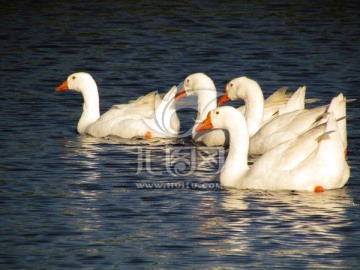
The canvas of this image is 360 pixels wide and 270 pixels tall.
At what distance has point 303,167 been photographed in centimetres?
1494

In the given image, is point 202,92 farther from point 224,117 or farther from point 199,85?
point 224,117

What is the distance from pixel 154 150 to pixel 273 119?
6.59 ft

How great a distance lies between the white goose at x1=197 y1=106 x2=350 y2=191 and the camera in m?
14.8

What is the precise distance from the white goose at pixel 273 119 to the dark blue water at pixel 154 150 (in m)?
0.74

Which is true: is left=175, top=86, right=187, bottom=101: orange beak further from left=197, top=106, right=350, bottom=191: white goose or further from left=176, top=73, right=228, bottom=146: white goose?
left=197, top=106, right=350, bottom=191: white goose

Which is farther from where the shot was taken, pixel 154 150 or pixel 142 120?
pixel 142 120

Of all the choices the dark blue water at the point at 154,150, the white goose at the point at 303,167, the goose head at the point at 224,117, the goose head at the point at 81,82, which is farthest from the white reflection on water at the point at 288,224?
the goose head at the point at 81,82

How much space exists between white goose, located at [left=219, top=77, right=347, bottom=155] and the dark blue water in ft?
2.42

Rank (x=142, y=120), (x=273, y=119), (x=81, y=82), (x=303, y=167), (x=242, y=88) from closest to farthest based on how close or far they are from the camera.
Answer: (x=303, y=167) < (x=273, y=119) < (x=242, y=88) < (x=142, y=120) < (x=81, y=82)

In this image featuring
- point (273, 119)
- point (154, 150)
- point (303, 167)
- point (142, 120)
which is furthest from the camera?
point (142, 120)

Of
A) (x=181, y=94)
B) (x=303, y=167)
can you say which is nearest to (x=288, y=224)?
(x=303, y=167)

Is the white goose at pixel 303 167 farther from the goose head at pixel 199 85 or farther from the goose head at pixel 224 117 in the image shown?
the goose head at pixel 199 85

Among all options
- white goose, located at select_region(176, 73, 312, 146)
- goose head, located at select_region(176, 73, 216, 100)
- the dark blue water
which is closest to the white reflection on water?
the dark blue water

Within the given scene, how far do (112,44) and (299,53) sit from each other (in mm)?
4882
